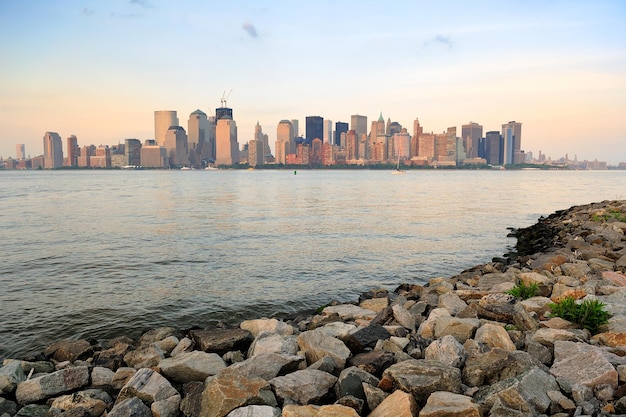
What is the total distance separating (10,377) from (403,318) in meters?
7.06

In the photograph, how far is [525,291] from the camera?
11016 millimetres

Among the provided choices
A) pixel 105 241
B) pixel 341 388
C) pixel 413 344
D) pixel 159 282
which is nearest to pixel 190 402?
pixel 341 388

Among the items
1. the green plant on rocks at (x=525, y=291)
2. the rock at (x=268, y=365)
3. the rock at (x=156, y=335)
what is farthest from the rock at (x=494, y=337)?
the rock at (x=156, y=335)

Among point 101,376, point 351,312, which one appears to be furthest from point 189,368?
point 351,312

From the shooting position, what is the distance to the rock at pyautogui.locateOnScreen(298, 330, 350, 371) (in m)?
7.49

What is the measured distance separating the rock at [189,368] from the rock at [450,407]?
11.5 ft

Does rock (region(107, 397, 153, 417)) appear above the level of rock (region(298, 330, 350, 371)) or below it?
below

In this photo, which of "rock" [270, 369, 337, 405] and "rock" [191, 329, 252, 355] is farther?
"rock" [191, 329, 252, 355]

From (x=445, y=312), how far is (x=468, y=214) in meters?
34.5

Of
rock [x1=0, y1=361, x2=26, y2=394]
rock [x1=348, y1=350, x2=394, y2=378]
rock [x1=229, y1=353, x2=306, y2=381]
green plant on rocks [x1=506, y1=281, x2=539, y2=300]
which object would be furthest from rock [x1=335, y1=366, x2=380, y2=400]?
green plant on rocks [x1=506, y1=281, x2=539, y2=300]

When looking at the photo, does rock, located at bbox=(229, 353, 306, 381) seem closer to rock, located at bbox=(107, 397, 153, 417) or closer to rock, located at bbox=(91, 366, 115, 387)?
rock, located at bbox=(107, 397, 153, 417)

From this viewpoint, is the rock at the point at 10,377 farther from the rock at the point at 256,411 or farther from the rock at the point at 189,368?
the rock at the point at 256,411

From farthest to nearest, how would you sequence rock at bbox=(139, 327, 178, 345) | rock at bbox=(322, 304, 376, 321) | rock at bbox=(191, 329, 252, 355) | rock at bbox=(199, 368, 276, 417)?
rock at bbox=(322, 304, 376, 321) → rock at bbox=(139, 327, 178, 345) → rock at bbox=(191, 329, 252, 355) → rock at bbox=(199, 368, 276, 417)

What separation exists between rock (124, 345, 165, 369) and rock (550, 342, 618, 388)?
659 cm
